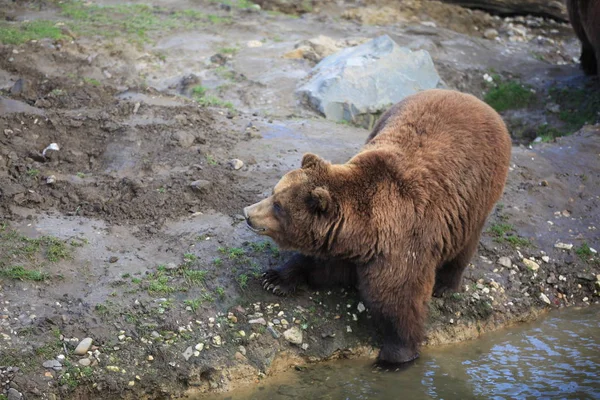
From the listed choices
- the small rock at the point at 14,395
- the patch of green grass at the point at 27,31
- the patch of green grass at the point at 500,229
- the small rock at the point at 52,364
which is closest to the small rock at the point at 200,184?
the small rock at the point at 52,364

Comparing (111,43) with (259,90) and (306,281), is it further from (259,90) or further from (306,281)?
(306,281)

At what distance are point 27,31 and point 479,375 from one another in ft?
28.4

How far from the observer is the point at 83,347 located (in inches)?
239

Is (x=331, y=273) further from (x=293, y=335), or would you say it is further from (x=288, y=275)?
(x=293, y=335)

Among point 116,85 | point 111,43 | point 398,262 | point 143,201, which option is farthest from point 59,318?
point 111,43

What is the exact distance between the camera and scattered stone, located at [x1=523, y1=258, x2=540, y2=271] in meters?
8.04

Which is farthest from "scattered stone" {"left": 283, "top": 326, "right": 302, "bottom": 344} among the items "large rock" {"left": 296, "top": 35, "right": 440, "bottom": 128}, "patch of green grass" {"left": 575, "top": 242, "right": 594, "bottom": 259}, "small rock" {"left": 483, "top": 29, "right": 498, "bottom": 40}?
"small rock" {"left": 483, "top": 29, "right": 498, "bottom": 40}

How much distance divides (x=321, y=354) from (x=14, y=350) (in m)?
2.51

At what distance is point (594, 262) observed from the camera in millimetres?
8281

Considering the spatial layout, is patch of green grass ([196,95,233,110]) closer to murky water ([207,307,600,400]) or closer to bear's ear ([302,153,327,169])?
bear's ear ([302,153,327,169])

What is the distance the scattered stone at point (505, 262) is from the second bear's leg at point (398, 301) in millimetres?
1723

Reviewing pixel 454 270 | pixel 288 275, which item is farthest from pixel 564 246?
pixel 288 275

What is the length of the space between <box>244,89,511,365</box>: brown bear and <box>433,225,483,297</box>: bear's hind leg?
364 mm

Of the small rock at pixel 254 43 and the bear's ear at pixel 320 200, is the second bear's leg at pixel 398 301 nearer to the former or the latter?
the bear's ear at pixel 320 200
